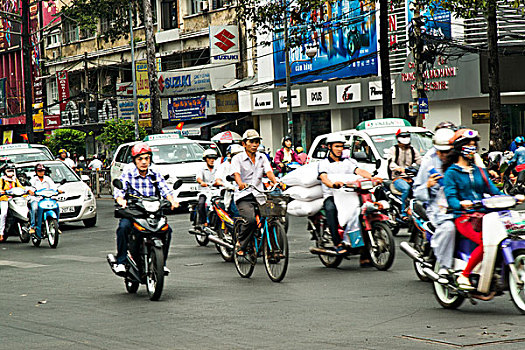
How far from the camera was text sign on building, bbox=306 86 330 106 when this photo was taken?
39.8 meters

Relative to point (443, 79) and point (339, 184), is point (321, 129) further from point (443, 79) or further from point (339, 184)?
point (339, 184)

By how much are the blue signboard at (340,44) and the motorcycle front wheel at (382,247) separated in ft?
80.4

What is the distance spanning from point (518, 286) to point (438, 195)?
1314mm

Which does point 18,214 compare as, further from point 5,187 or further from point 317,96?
Answer: point 317,96

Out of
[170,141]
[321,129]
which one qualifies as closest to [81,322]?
[170,141]

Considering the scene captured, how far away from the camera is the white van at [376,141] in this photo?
19.5m

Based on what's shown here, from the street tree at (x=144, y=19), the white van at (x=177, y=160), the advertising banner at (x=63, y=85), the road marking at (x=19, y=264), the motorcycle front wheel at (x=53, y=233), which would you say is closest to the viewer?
the road marking at (x=19, y=264)

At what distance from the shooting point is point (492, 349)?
680 centimetres

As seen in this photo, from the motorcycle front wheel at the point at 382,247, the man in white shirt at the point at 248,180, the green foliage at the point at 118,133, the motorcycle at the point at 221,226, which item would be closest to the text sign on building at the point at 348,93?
the green foliage at the point at 118,133

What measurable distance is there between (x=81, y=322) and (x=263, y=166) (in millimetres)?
4445

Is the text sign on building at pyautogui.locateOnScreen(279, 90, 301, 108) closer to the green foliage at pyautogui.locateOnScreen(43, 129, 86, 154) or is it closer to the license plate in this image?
the green foliage at pyautogui.locateOnScreen(43, 129, 86, 154)

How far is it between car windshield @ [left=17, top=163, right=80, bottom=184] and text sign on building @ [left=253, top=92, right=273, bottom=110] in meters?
20.9

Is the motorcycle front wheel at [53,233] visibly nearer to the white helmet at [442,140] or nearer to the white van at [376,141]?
the white van at [376,141]

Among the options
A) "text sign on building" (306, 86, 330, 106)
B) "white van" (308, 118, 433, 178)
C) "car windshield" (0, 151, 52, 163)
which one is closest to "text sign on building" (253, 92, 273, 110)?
"text sign on building" (306, 86, 330, 106)
